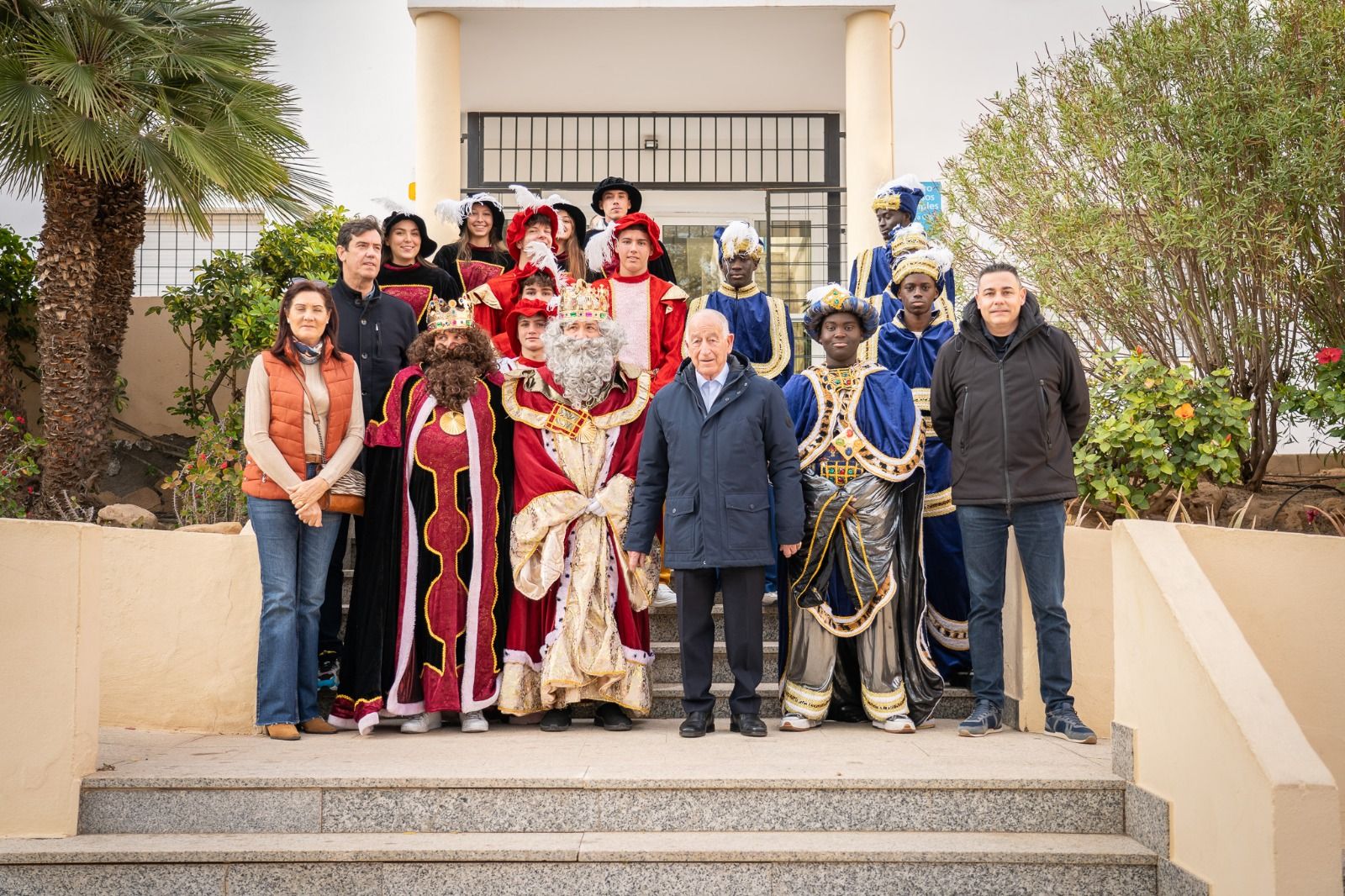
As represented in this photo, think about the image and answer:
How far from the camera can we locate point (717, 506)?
17.6 feet

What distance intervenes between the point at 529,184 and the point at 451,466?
802 cm

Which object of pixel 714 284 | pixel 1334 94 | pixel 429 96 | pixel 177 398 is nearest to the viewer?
pixel 1334 94

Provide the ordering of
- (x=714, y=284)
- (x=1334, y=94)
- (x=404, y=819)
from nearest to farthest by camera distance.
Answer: (x=404, y=819)
(x=1334, y=94)
(x=714, y=284)

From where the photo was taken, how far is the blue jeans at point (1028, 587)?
521 centimetres

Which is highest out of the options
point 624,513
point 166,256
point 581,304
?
point 166,256

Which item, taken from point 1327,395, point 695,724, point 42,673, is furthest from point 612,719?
point 1327,395

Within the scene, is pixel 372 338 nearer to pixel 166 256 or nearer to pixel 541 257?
pixel 541 257

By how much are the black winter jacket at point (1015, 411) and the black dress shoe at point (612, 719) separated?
1882 mm

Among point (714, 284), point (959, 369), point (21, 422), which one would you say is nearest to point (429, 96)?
point (714, 284)

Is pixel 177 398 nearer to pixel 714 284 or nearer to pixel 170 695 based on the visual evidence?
pixel 170 695

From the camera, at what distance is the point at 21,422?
8.70 m

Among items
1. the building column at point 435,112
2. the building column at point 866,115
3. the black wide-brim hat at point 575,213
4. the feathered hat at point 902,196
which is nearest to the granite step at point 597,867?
the black wide-brim hat at point 575,213

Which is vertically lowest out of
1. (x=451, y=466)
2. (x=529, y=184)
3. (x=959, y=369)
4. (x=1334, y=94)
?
(x=451, y=466)

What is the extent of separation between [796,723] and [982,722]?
843mm
